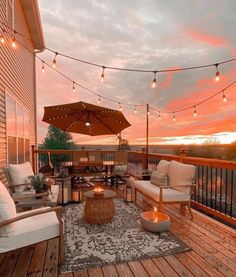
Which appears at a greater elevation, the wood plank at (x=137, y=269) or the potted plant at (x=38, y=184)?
the potted plant at (x=38, y=184)

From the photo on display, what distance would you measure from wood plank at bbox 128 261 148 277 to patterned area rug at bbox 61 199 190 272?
3.8 inches

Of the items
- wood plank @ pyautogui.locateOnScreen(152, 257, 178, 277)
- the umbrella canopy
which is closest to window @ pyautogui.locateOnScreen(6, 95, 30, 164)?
the umbrella canopy

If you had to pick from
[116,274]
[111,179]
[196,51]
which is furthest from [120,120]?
[116,274]

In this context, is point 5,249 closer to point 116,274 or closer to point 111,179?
point 116,274

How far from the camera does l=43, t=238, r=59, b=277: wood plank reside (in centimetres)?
224

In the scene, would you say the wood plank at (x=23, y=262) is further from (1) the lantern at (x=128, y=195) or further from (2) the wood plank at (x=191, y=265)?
(1) the lantern at (x=128, y=195)

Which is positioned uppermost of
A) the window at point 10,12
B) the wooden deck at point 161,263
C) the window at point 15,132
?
the window at point 10,12

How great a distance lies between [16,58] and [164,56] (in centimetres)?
432

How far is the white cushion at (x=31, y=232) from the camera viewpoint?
2.14 metres

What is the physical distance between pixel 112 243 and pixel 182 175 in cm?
181

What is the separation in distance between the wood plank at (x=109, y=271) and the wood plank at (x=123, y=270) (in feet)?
0.14

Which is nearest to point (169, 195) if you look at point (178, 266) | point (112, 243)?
point (112, 243)

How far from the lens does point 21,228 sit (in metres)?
2.30

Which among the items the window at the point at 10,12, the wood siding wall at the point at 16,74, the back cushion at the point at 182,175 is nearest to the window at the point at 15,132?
the wood siding wall at the point at 16,74
